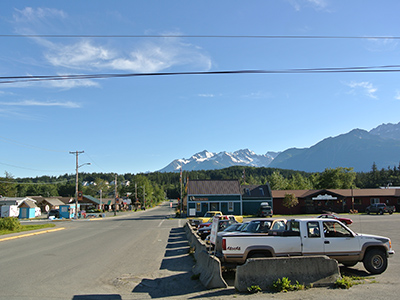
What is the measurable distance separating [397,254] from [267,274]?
8672 millimetres

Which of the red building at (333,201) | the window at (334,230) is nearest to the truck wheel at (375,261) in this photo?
the window at (334,230)

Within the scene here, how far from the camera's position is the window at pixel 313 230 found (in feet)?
35.2

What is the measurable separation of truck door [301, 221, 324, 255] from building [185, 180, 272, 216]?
159 feet

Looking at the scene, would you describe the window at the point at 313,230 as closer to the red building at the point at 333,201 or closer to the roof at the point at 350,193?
the red building at the point at 333,201

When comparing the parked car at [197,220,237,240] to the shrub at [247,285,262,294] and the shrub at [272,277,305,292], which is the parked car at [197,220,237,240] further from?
the shrub at [247,285,262,294]

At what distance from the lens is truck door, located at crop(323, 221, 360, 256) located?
1065 centimetres

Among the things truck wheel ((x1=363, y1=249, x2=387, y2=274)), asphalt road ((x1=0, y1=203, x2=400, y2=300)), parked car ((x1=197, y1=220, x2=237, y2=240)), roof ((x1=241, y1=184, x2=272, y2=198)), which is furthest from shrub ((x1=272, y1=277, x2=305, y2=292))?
roof ((x1=241, y1=184, x2=272, y2=198))

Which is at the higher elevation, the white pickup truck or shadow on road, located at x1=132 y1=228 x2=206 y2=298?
the white pickup truck

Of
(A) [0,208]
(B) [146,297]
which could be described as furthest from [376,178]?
(B) [146,297]

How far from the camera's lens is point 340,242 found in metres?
10.7

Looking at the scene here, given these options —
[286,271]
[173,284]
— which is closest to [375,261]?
[286,271]

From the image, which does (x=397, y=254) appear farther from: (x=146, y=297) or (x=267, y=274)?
(x=146, y=297)

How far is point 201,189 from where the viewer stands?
199 ft

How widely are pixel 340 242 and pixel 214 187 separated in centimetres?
5082
